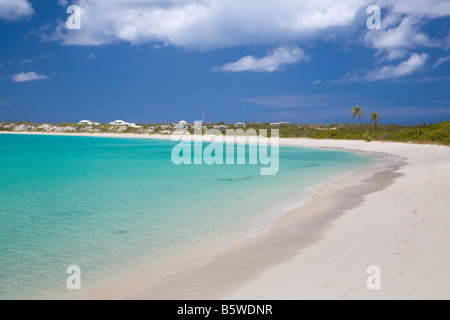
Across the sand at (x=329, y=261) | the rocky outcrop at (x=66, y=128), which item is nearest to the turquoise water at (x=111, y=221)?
the sand at (x=329, y=261)

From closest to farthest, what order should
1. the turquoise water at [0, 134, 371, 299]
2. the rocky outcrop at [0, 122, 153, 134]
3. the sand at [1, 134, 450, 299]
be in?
the sand at [1, 134, 450, 299], the turquoise water at [0, 134, 371, 299], the rocky outcrop at [0, 122, 153, 134]

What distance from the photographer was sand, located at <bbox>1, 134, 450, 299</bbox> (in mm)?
5172

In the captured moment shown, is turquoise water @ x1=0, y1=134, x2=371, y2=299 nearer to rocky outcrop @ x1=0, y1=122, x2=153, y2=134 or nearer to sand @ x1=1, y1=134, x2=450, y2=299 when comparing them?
sand @ x1=1, y1=134, x2=450, y2=299

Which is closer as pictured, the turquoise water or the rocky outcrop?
the turquoise water

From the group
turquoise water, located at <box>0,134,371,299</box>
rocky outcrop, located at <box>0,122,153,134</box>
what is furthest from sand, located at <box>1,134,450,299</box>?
rocky outcrop, located at <box>0,122,153,134</box>

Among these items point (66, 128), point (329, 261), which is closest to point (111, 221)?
point (329, 261)

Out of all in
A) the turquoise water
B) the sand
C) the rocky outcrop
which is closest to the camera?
the sand

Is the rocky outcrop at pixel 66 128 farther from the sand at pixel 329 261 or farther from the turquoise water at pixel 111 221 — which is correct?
the sand at pixel 329 261

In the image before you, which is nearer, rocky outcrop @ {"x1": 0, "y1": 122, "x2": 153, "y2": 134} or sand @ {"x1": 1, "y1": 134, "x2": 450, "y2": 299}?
sand @ {"x1": 1, "y1": 134, "x2": 450, "y2": 299}

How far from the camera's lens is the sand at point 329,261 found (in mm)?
A: 5172

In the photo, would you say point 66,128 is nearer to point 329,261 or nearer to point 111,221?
point 111,221

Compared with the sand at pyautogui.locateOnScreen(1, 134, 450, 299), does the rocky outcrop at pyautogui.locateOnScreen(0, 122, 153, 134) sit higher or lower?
higher

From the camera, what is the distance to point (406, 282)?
16.9ft
